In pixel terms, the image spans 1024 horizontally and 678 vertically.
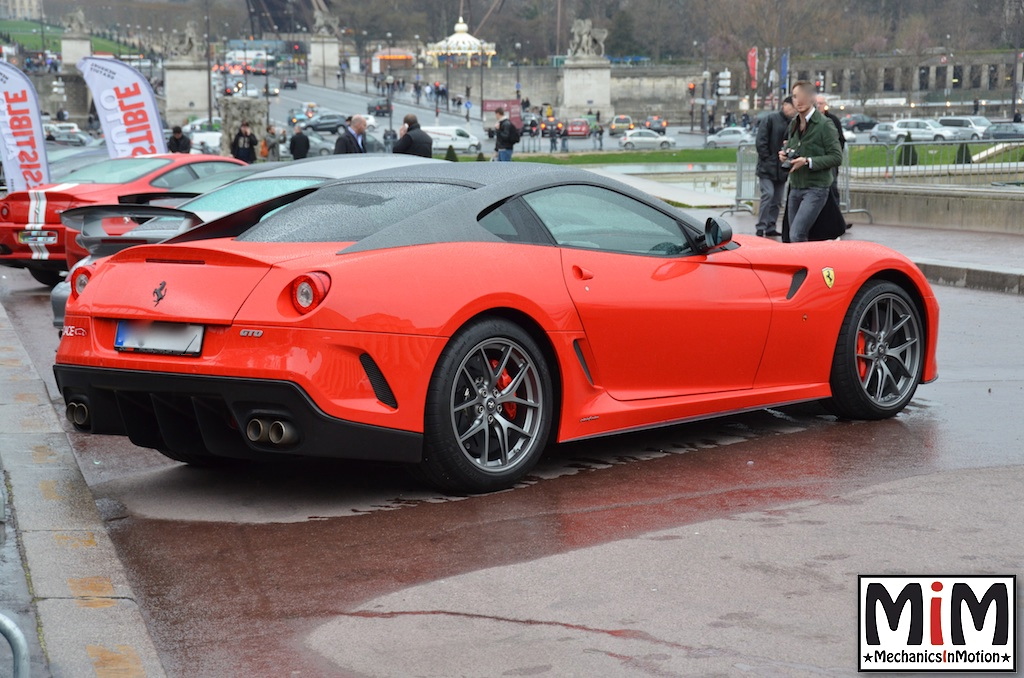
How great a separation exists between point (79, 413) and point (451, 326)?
1578 mm

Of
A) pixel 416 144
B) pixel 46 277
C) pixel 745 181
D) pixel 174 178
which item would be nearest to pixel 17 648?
pixel 174 178

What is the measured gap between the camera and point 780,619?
429 centimetres

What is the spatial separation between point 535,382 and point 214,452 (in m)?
1.31

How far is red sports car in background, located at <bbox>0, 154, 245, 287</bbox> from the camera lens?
49.6 feet

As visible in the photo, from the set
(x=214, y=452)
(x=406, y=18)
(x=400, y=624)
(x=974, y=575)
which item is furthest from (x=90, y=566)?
(x=406, y=18)

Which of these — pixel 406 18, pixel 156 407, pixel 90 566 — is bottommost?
pixel 90 566

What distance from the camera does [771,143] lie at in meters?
16.4

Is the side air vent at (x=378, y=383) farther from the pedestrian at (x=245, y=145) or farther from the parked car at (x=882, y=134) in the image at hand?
the parked car at (x=882, y=134)

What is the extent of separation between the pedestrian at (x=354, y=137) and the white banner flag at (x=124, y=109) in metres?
3.87

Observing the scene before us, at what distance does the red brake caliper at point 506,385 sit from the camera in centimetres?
594

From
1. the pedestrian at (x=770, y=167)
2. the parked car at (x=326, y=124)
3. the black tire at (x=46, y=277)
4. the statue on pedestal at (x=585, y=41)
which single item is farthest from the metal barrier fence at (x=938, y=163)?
the statue on pedestal at (x=585, y=41)

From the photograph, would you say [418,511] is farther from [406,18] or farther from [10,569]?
[406,18]

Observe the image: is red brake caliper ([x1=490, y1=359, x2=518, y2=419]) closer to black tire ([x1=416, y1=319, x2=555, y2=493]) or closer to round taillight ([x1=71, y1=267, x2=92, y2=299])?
black tire ([x1=416, y1=319, x2=555, y2=493])

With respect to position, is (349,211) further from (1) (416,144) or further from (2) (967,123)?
(2) (967,123)
